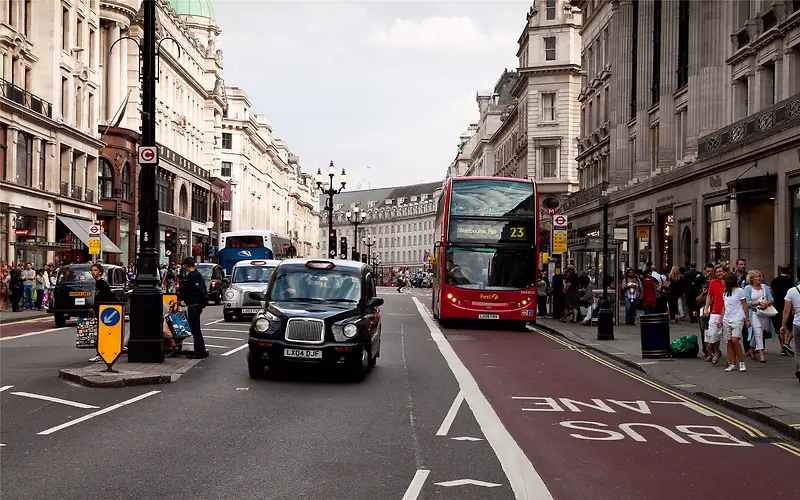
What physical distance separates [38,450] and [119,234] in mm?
51962

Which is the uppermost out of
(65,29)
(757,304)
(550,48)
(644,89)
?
(550,48)

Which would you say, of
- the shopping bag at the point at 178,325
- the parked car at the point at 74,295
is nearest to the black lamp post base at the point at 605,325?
the shopping bag at the point at 178,325

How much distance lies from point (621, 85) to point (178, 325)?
36432mm

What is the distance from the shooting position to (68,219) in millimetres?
49344

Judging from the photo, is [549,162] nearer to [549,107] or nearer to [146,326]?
[549,107]

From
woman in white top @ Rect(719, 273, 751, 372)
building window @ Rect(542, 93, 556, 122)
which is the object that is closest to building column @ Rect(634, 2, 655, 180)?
woman in white top @ Rect(719, 273, 751, 372)

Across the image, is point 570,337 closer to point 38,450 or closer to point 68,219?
point 38,450

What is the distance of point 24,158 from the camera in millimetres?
44531

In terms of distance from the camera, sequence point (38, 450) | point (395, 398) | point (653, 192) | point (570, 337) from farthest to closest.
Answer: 1. point (653, 192)
2. point (570, 337)
3. point (395, 398)
4. point (38, 450)

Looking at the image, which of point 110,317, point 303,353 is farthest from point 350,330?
point 110,317

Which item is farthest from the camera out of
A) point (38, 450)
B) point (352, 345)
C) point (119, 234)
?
point (119, 234)

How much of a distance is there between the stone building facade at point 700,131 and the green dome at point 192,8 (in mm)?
46743

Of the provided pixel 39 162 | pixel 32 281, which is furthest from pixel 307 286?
pixel 39 162

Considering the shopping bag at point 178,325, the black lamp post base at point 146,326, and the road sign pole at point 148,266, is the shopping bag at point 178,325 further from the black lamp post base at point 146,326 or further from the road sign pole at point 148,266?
the black lamp post base at point 146,326
